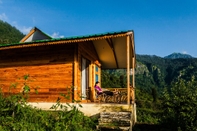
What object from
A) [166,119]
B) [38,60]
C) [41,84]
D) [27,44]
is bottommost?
[166,119]

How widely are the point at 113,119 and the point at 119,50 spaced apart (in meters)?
6.20

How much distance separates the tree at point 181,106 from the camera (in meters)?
6.98

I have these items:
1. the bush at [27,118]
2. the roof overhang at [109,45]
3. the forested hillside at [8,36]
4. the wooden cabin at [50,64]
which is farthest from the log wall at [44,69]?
the forested hillside at [8,36]

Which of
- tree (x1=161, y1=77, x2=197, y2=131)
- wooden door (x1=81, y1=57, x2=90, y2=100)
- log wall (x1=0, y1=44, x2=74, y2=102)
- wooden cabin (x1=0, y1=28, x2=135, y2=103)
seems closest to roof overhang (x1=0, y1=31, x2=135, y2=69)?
wooden cabin (x1=0, y1=28, x2=135, y2=103)

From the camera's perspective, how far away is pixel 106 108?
868 cm

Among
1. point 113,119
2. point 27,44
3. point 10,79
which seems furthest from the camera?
point 10,79

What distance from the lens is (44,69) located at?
1012 cm

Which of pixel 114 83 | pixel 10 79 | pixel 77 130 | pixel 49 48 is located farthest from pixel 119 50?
pixel 114 83

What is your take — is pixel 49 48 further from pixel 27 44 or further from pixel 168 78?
pixel 168 78

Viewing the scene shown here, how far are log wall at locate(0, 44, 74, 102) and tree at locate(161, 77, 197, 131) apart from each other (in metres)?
4.40

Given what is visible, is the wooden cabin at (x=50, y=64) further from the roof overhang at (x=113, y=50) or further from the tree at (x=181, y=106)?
the tree at (x=181, y=106)

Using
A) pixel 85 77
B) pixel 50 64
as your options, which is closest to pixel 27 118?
pixel 50 64

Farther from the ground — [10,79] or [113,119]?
[10,79]

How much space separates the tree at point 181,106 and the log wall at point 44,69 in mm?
4405
